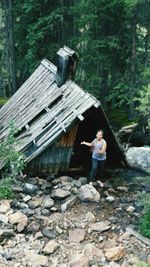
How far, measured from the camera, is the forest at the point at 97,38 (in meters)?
18.3

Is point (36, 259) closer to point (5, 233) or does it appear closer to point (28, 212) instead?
point (5, 233)

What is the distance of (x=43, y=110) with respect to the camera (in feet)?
41.4

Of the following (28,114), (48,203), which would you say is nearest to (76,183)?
(48,203)

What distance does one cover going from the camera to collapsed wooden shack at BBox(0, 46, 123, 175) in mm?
11223

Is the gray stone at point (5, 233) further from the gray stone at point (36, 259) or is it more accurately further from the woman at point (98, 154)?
the woman at point (98, 154)

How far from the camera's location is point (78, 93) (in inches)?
476


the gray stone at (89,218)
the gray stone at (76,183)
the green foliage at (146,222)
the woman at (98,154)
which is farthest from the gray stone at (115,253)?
the woman at (98,154)

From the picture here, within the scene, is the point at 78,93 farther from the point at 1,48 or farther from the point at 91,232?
the point at 1,48

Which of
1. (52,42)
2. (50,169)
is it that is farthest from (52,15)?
(50,169)

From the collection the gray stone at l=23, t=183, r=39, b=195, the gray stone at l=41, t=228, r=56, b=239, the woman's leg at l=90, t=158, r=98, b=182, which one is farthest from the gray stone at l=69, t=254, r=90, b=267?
the woman's leg at l=90, t=158, r=98, b=182

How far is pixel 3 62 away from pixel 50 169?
73.6ft

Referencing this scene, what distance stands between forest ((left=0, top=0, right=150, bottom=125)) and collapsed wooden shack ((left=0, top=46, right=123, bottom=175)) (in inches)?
150

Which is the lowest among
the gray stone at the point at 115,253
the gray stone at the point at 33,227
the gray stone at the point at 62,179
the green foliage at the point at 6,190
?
the gray stone at the point at 115,253

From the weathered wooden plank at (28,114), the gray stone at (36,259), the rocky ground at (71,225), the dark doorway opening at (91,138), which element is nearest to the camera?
the gray stone at (36,259)
